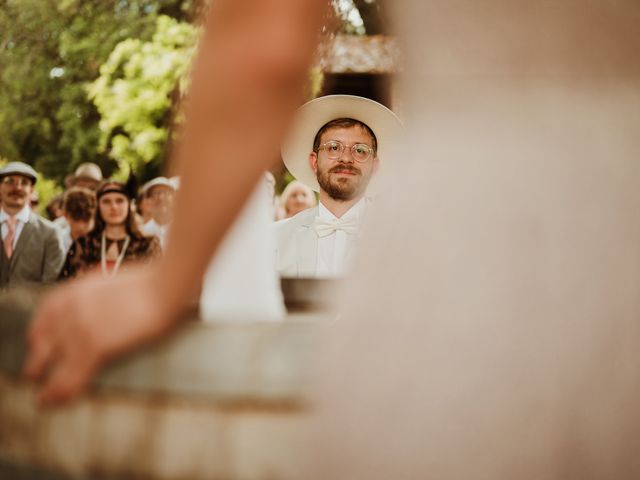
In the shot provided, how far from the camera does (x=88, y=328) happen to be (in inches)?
18.6

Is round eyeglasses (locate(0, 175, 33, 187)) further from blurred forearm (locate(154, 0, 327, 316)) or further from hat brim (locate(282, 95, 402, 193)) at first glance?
blurred forearm (locate(154, 0, 327, 316))

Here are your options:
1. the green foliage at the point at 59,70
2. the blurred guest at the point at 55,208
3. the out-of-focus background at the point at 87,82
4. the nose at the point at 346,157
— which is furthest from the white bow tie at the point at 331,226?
the green foliage at the point at 59,70

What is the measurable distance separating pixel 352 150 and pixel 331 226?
0.40 meters

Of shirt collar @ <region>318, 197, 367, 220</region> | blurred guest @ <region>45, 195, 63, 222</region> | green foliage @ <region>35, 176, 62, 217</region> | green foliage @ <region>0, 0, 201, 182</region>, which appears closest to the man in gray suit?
blurred guest @ <region>45, 195, 63, 222</region>

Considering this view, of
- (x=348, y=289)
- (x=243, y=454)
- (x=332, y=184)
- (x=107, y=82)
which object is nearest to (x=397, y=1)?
(x=348, y=289)

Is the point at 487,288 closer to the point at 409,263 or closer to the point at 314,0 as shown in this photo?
the point at 409,263

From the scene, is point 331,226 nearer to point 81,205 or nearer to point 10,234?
point 81,205

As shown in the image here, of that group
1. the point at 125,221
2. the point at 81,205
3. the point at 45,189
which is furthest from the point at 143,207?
the point at 45,189

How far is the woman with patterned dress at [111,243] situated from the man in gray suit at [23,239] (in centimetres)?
79

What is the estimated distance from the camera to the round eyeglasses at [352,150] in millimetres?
3268

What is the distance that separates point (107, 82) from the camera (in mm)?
18203

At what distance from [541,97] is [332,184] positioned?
2.72 meters

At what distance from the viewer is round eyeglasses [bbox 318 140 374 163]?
3.27 m

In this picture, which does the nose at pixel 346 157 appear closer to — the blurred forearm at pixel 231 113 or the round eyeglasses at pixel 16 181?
the blurred forearm at pixel 231 113
